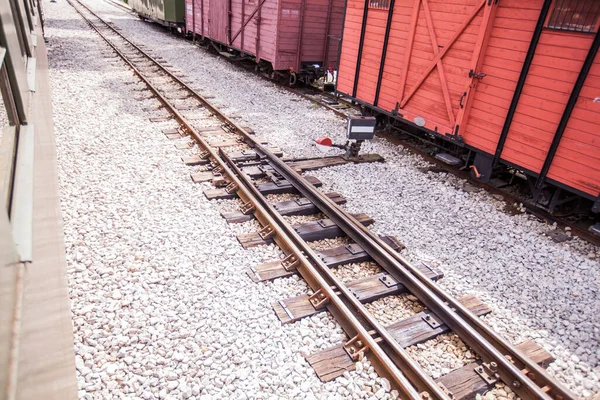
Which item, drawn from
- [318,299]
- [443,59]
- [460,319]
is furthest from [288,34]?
[460,319]

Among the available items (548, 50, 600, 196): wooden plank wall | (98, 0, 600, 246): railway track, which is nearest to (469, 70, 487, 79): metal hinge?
(548, 50, 600, 196): wooden plank wall

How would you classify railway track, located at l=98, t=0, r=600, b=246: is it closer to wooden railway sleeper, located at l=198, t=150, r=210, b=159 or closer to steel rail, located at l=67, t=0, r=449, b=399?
steel rail, located at l=67, t=0, r=449, b=399

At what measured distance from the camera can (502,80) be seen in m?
6.70

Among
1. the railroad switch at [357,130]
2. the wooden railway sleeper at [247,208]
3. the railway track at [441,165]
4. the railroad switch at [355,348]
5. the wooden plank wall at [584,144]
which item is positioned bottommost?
the railroad switch at [355,348]

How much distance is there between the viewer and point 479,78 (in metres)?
7.08

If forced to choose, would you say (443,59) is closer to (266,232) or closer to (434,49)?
(434,49)

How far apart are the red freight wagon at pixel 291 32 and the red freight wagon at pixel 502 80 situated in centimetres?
369

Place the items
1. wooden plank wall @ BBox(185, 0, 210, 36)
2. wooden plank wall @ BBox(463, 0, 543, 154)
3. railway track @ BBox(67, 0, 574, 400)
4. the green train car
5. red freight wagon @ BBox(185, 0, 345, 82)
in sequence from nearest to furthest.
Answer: railway track @ BBox(67, 0, 574, 400)
wooden plank wall @ BBox(463, 0, 543, 154)
red freight wagon @ BBox(185, 0, 345, 82)
wooden plank wall @ BBox(185, 0, 210, 36)
the green train car

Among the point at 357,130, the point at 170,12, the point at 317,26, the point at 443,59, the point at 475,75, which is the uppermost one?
the point at 317,26

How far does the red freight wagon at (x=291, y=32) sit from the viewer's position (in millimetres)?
12578

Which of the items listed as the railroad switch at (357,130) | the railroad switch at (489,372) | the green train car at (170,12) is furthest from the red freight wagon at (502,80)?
the green train car at (170,12)

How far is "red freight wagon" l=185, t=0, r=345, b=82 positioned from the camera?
12.6m

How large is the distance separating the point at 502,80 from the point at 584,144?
1705 mm

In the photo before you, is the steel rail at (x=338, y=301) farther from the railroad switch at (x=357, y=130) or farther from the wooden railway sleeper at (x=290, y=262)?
the railroad switch at (x=357, y=130)
